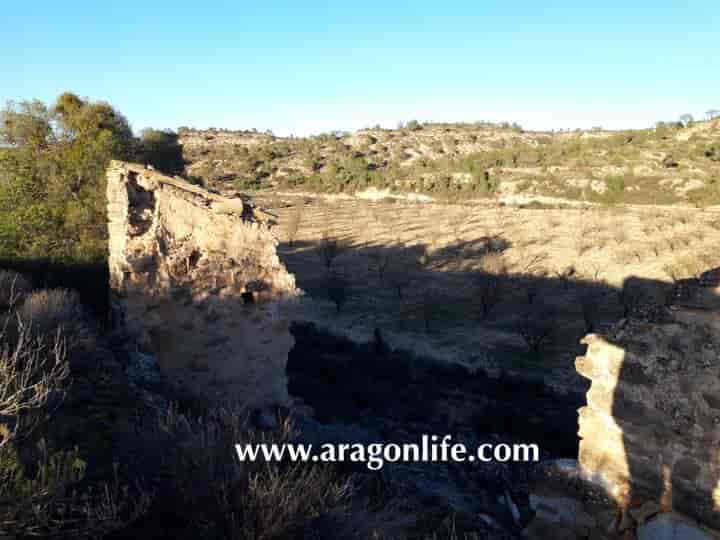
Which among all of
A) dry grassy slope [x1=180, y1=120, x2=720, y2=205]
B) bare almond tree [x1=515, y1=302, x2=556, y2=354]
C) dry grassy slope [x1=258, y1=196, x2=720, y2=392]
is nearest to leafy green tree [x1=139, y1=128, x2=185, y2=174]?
dry grassy slope [x1=258, y1=196, x2=720, y2=392]

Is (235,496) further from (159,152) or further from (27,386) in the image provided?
(159,152)

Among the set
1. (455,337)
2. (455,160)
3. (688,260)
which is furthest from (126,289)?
(455,160)

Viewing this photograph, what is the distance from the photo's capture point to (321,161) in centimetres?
4834

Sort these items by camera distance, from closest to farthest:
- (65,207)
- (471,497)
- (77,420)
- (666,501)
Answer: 1. (666,501)
2. (77,420)
3. (471,497)
4. (65,207)

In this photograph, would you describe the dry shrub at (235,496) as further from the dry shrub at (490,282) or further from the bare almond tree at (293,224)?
the bare almond tree at (293,224)

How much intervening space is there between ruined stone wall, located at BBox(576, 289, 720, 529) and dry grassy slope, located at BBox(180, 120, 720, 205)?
96.3 ft

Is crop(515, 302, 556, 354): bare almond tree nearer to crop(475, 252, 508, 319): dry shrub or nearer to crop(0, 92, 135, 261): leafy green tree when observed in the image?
crop(475, 252, 508, 319): dry shrub

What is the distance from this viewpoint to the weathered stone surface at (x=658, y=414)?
432 cm

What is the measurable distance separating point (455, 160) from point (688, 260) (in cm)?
2847

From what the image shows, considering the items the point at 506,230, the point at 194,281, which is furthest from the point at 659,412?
the point at 506,230

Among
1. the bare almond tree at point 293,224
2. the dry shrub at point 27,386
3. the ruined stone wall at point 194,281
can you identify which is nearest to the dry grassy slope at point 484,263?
the bare almond tree at point 293,224

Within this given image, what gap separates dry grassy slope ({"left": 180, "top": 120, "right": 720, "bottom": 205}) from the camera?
33094 mm

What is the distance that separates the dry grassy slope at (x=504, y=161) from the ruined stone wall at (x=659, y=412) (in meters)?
29.3

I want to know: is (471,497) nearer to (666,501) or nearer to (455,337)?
(666,501)
